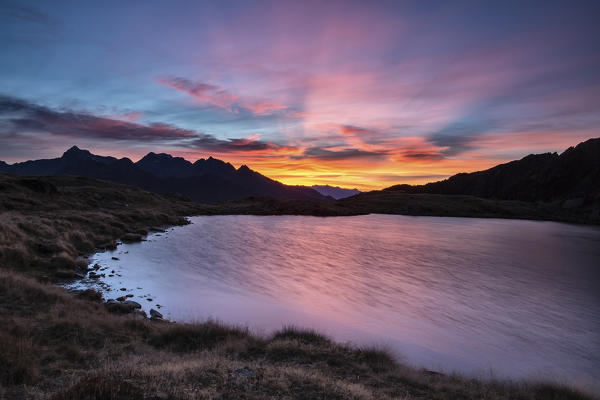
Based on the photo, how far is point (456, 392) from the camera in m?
8.62

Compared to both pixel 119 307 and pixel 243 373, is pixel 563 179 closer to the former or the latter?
pixel 243 373

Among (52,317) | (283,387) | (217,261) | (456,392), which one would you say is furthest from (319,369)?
(217,261)

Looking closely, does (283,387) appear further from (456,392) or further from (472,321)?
(472,321)

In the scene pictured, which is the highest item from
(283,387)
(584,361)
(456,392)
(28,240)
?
(28,240)

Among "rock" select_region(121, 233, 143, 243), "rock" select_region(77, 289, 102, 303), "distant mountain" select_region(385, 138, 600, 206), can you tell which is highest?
"distant mountain" select_region(385, 138, 600, 206)

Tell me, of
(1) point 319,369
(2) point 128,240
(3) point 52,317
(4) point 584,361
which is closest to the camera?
(1) point 319,369

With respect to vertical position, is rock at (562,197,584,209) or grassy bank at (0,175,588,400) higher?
rock at (562,197,584,209)

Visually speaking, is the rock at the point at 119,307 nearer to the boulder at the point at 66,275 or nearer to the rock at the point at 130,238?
the boulder at the point at 66,275

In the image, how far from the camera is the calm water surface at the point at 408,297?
42.7ft

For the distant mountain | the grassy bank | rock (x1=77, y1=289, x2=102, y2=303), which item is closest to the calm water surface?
rock (x1=77, y1=289, x2=102, y2=303)

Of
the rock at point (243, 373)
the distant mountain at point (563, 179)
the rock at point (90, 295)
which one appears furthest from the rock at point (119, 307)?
the distant mountain at point (563, 179)

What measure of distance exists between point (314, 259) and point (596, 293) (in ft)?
72.4

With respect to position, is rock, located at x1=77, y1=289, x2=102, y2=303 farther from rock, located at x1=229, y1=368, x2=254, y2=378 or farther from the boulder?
rock, located at x1=229, y1=368, x2=254, y2=378

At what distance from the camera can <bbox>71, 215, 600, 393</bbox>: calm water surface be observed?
13000mm
